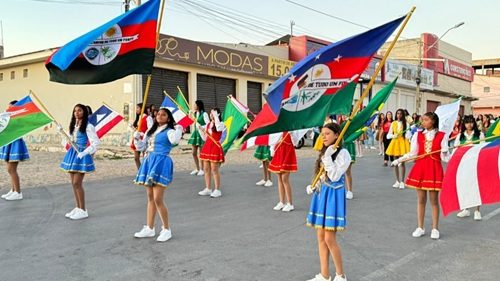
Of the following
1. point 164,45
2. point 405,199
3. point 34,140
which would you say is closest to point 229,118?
point 405,199

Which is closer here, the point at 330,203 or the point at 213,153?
the point at 330,203

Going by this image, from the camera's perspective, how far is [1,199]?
8312 millimetres

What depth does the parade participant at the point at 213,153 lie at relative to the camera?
29.3 ft

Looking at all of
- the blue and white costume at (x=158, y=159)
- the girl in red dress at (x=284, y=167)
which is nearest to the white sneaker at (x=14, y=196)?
the blue and white costume at (x=158, y=159)

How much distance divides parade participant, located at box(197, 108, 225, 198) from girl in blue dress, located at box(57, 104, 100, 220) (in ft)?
7.97

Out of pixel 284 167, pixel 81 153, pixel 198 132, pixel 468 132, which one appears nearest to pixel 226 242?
pixel 284 167

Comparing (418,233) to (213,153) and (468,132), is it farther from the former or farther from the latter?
(213,153)

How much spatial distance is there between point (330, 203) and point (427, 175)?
2.41m

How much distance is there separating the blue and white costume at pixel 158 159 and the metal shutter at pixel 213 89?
51.8 feet

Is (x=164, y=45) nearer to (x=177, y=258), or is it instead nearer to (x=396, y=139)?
(x=396, y=139)

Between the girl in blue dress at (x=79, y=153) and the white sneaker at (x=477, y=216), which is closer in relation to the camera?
the girl in blue dress at (x=79, y=153)

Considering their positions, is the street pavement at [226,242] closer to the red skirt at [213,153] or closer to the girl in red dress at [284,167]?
the girl in red dress at [284,167]

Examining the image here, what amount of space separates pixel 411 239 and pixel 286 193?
2434mm

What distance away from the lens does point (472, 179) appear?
449 centimetres
